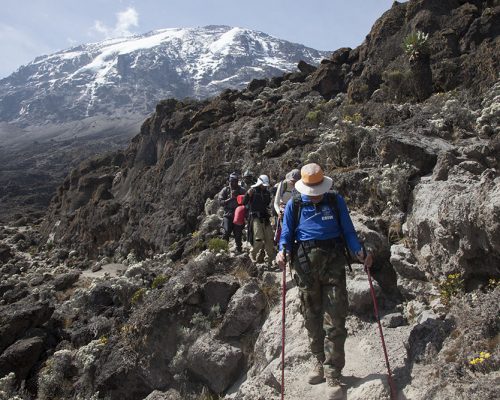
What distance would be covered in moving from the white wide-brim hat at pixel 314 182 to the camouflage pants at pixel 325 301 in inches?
24.2

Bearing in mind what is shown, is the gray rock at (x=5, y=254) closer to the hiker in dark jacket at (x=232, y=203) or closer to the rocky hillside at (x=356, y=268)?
the rocky hillside at (x=356, y=268)

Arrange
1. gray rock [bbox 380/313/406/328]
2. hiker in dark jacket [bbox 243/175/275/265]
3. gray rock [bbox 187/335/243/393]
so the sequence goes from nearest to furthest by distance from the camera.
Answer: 1. gray rock [bbox 380/313/406/328]
2. gray rock [bbox 187/335/243/393]
3. hiker in dark jacket [bbox 243/175/275/265]

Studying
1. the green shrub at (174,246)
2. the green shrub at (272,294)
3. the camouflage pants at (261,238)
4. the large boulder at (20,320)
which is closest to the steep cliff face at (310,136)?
the green shrub at (174,246)

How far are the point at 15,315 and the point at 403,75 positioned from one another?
1549 cm

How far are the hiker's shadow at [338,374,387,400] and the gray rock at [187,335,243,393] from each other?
2290 millimetres

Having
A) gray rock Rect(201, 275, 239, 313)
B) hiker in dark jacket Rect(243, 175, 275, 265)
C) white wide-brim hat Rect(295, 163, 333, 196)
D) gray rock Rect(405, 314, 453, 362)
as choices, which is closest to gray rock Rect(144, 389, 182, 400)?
gray rock Rect(201, 275, 239, 313)

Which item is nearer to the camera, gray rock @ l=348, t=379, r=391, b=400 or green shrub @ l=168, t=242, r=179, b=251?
gray rock @ l=348, t=379, r=391, b=400

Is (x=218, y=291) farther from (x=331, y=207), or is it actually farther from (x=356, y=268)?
(x=331, y=207)

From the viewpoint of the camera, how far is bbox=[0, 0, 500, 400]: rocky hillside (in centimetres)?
503

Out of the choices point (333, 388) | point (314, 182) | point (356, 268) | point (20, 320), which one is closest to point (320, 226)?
point (314, 182)

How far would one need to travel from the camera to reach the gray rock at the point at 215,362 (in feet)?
22.1

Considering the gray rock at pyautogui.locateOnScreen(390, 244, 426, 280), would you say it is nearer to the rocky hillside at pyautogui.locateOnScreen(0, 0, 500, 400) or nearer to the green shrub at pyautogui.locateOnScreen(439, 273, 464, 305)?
the rocky hillside at pyautogui.locateOnScreen(0, 0, 500, 400)

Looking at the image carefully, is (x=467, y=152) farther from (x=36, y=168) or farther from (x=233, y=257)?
(x=36, y=168)

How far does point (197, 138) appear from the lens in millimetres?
25797
